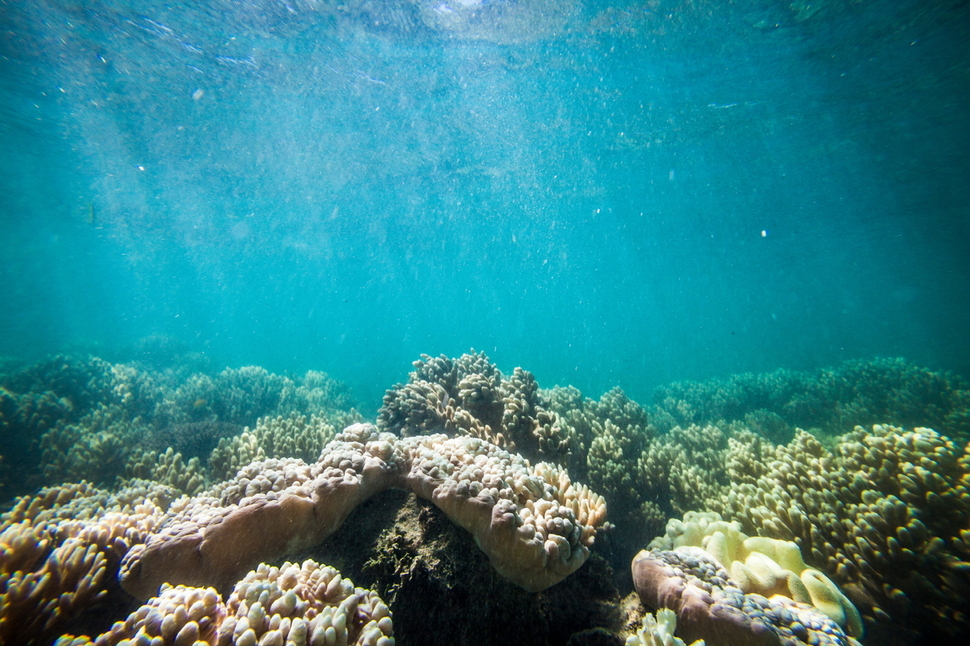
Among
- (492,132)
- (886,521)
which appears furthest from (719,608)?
Result: (492,132)

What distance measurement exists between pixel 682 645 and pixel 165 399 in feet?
44.3

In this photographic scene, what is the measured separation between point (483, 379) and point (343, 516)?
9.13 feet

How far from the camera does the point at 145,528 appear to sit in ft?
9.62

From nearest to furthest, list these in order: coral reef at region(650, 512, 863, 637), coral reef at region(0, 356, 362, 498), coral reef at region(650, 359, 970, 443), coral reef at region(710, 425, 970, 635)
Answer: coral reef at region(650, 512, 863, 637), coral reef at region(710, 425, 970, 635), coral reef at region(0, 356, 362, 498), coral reef at region(650, 359, 970, 443)

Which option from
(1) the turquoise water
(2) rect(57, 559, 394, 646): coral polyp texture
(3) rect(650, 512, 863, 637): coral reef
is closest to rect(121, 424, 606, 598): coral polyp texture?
(2) rect(57, 559, 394, 646): coral polyp texture

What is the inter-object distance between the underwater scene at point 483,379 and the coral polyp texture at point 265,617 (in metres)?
0.02

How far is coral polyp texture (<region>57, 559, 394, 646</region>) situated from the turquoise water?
16219mm

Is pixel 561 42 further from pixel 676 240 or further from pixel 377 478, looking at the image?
pixel 676 240

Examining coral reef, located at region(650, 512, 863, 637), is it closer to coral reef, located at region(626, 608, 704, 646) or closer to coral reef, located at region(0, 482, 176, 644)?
coral reef, located at region(626, 608, 704, 646)

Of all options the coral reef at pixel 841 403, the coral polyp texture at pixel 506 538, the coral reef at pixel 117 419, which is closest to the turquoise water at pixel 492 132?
the coral reef at pixel 117 419

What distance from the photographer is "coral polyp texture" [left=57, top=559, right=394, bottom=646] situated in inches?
70.7

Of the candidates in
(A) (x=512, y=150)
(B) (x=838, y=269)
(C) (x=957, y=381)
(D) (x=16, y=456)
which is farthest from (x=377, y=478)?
(B) (x=838, y=269)

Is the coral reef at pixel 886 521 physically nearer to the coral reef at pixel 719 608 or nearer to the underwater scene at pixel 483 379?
the underwater scene at pixel 483 379

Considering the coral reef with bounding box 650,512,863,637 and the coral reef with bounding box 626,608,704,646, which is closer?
the coral reef with bounding box 626,608,704,646
